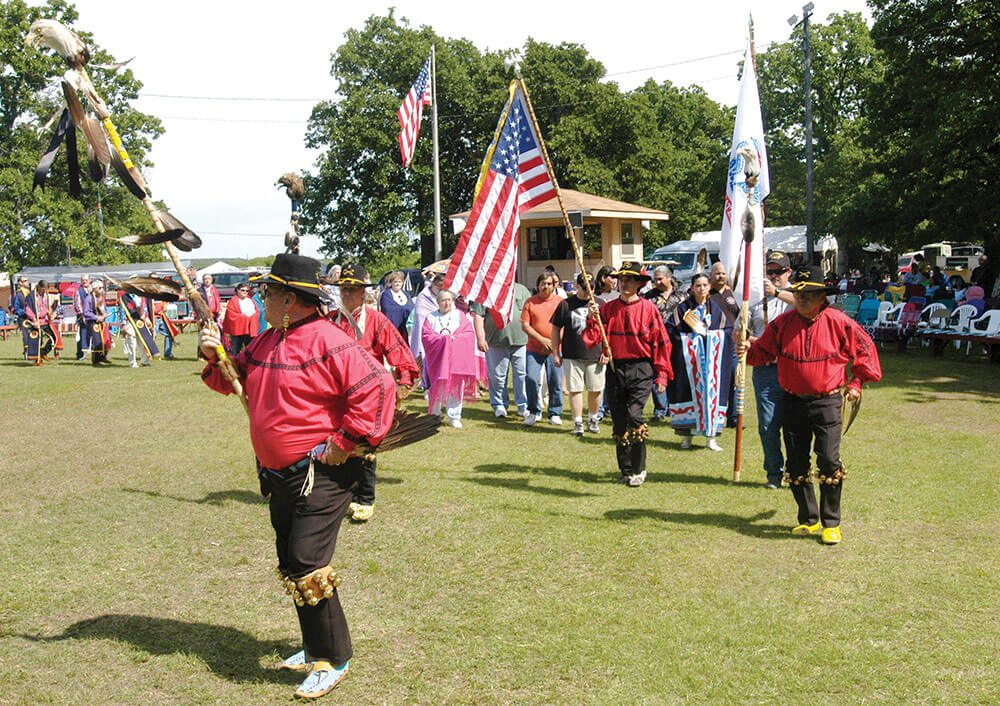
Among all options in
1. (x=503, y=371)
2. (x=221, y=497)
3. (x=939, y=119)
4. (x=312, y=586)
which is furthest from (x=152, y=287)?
(x=939, y=119)

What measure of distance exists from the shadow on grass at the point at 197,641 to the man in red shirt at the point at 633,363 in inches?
163

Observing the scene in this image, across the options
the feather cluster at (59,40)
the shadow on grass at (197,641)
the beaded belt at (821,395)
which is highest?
the feather cluster at (59,40)

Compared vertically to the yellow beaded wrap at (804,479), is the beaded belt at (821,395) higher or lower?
higher

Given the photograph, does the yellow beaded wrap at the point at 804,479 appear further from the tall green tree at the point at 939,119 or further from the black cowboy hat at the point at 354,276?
the tall green tree at the point at 939,119

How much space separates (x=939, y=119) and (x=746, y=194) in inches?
574

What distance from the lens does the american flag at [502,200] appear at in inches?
334

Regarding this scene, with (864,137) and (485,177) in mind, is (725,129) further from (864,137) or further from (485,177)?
(485,177)

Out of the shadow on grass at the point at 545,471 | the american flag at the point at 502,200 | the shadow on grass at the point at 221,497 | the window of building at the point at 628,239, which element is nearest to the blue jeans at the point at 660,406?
the shadow on grass at the point at 545,471

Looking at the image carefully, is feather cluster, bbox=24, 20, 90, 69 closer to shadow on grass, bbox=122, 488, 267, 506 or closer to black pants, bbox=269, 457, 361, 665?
black pants, bbox=269, 457, 361, 665

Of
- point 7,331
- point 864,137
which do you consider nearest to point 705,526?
point 864,137

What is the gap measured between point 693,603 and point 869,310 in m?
17.9

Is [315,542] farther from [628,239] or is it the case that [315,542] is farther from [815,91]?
[815,91]

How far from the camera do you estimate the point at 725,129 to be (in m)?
64.8

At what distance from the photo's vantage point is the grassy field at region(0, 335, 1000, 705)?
4.42 m
